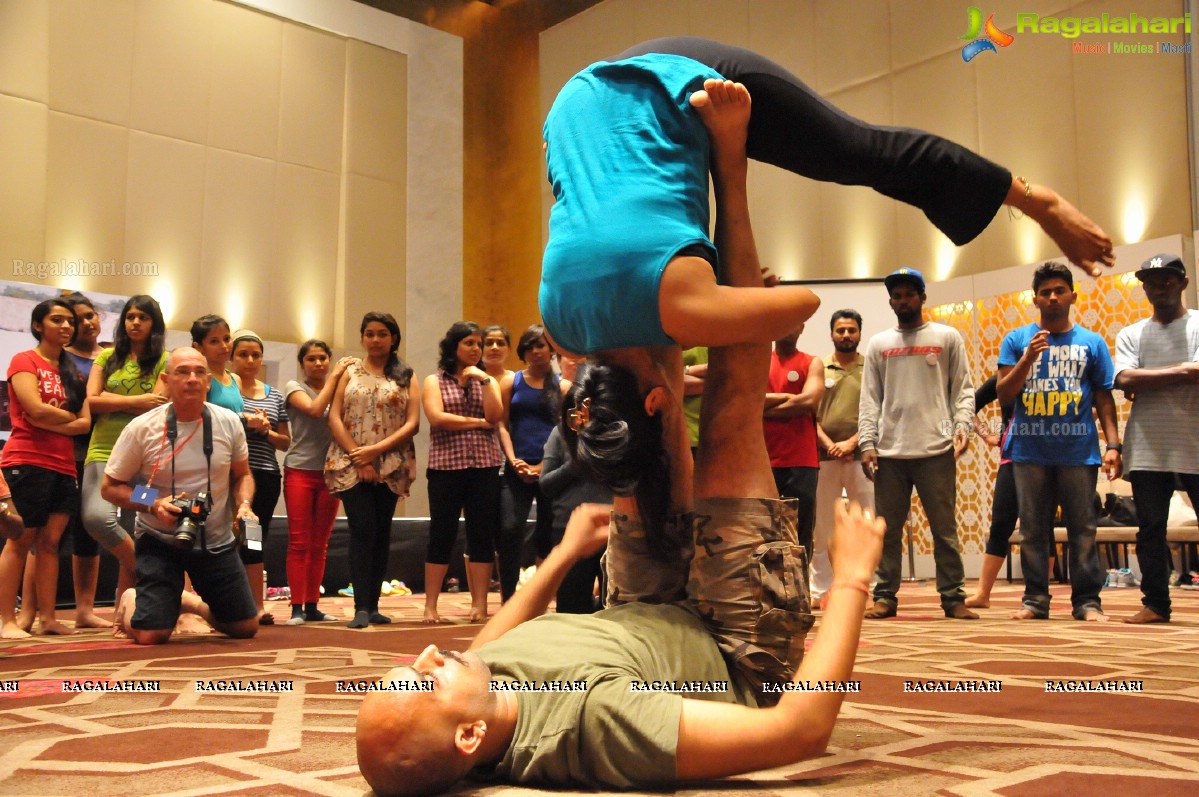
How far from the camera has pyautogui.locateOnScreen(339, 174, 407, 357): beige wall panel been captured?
10.4 metres

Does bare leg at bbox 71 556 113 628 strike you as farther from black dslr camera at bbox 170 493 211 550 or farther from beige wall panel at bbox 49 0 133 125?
beige wall panel at bbox 49 0 133 125

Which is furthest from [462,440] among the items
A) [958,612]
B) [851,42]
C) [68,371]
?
[851,42]

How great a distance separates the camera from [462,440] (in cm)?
465

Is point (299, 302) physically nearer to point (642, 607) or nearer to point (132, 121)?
point (132, 121)

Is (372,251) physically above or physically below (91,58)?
below

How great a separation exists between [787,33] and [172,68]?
5.97 metres

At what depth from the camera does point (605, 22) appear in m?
11.4

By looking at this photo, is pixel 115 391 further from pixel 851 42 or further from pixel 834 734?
pixel 851 42

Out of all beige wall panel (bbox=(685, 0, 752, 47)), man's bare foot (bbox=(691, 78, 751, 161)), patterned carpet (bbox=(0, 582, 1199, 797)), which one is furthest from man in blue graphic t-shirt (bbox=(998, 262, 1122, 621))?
beige wall panel (bbox=(685, 0, 752, 47))

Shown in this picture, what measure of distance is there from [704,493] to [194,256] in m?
8.79

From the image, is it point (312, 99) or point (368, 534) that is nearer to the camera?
point (368, 534)

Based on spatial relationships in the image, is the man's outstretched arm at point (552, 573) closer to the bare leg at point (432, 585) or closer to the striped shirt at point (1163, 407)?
the bare leg at point (432, 585)

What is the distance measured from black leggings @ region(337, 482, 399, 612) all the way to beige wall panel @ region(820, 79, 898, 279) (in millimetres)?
6131

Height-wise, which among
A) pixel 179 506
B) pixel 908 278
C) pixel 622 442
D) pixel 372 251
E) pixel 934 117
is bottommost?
pixel 179 506
